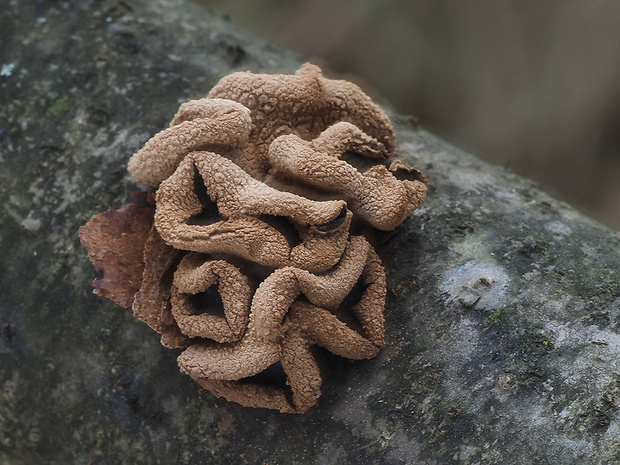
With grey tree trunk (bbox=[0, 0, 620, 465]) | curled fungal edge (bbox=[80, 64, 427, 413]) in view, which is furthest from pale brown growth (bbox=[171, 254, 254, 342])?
grey tree trunk (bbox=[0, 0, 620, 465])

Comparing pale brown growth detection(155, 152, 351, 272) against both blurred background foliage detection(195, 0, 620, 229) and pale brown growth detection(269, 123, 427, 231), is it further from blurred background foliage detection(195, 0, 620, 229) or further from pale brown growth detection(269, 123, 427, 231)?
blurred background foliage detection(195, 0, 620, 229)

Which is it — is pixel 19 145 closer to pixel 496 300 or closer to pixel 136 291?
pixel 136 291

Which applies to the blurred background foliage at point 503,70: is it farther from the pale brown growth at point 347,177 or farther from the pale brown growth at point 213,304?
the pale brown growth at point 213,304

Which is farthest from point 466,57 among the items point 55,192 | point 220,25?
point 55,192

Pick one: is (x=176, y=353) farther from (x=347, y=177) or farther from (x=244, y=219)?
(x=347, y=177)

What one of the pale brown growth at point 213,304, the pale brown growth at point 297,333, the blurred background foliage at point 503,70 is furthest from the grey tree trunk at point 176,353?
the blurred background foliage at point 503,70

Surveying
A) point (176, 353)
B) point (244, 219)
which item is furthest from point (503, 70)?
point (176, 353)
